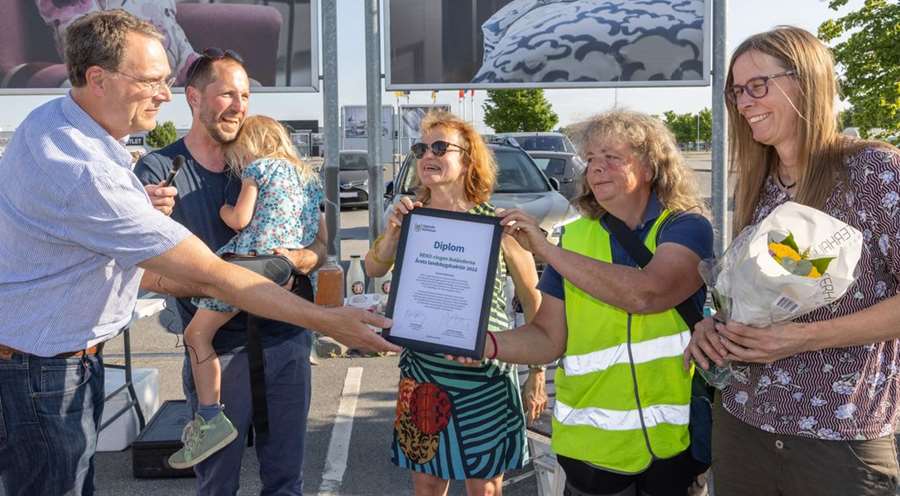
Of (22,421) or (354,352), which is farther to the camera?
(354,352)

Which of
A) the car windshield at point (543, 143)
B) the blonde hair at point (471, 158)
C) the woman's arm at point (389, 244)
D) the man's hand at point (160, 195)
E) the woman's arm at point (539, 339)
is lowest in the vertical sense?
the woman's arm at point (539, 339)

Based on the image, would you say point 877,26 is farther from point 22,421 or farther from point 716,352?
point 22,421

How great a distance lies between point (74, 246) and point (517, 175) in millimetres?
9675

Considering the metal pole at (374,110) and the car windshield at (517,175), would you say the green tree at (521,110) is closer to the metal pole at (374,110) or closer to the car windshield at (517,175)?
the car windshield at (517,175)

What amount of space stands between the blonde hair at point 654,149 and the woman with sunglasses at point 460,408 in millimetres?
704

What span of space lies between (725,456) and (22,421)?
2231 mm

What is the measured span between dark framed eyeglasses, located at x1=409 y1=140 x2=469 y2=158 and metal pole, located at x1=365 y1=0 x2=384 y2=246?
17.0 ft

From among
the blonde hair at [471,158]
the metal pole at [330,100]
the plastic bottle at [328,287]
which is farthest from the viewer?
the metal pole at [330,100]

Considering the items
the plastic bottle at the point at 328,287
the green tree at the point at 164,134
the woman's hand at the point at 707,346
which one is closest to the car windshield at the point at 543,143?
the plastic bottle at the point at 328,287

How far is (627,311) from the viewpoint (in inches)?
103

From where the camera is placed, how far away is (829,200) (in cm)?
221

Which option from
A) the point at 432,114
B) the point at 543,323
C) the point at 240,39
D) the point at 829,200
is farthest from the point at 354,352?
the point at 829,200

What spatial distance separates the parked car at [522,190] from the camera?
10.9 metres

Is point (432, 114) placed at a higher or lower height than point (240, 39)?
lower
